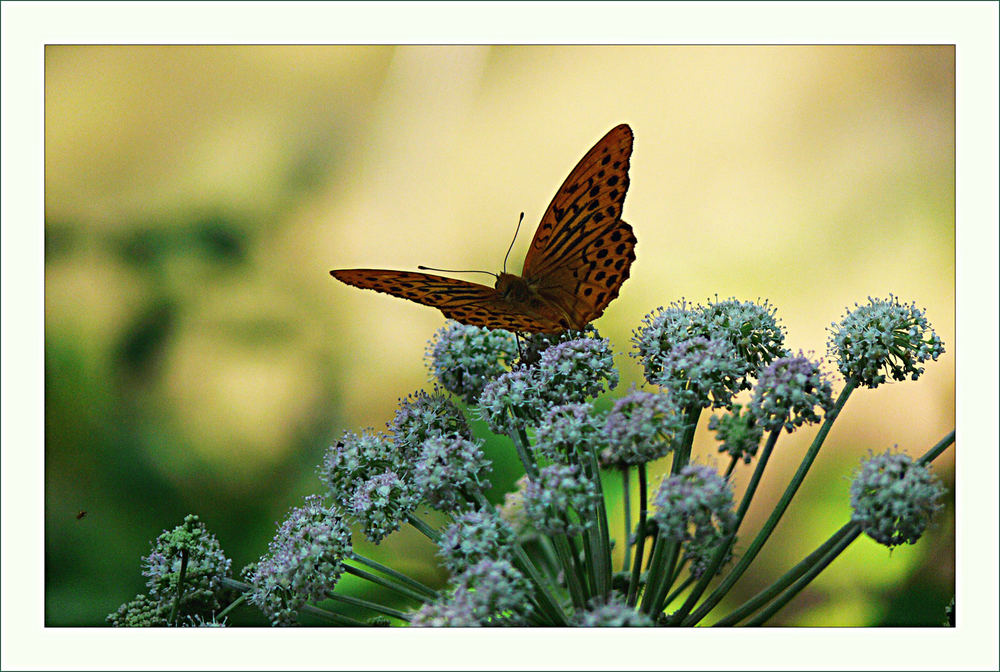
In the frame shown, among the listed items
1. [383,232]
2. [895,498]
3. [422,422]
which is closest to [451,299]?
[422,422]

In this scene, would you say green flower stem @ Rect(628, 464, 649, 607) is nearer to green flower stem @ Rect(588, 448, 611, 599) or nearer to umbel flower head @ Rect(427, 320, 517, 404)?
green flower stem @ Rect(588, 448, 611, 599)

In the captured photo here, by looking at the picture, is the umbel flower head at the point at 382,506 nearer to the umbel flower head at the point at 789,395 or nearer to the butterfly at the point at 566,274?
the butterfly at the point at 566,274

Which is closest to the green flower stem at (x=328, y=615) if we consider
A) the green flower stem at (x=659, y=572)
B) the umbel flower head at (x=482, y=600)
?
the umbel flower head at (x=482, y=600)

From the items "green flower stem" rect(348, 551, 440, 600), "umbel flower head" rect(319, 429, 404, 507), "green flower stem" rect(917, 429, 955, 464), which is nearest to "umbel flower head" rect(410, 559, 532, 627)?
"green flower stem" rect(348, 551, 440, 600)

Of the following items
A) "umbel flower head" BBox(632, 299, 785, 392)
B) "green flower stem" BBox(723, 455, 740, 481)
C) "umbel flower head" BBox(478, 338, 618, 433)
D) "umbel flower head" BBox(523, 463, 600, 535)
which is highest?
"umbel flower head" BBox(632, 299, 785, 392)

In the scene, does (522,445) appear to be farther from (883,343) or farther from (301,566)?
(883,343)
